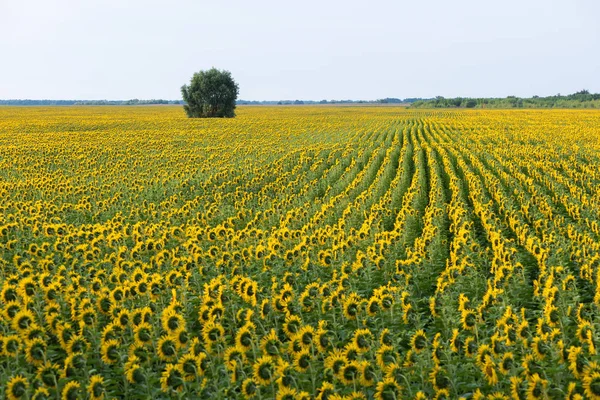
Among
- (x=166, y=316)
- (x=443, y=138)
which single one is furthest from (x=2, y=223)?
(x=443, y=138)

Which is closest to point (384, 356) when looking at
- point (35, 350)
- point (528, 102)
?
point (35, 350)

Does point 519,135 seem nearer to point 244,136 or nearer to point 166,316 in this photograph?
point 244,136

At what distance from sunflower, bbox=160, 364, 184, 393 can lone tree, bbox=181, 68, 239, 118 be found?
7179cm

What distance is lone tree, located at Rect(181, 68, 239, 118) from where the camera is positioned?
74562 mm

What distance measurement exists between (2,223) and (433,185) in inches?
437

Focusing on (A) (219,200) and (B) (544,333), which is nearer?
(B) (544,333)

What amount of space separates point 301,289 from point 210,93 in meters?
69.3

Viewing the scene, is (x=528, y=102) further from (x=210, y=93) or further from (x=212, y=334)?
(x=212, y=334)

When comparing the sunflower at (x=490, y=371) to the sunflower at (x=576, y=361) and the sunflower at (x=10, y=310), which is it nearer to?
the sunflower at (x=576, y=361)

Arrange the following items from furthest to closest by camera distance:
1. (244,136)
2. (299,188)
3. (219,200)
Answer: (244,136) → (299,188) → (219,200)

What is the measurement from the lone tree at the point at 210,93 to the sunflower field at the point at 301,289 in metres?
54.7

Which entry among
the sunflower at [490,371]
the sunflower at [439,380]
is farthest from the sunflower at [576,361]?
the sunflower at [439,380]

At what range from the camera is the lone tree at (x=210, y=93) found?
245ft

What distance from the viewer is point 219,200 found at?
1568 cm
